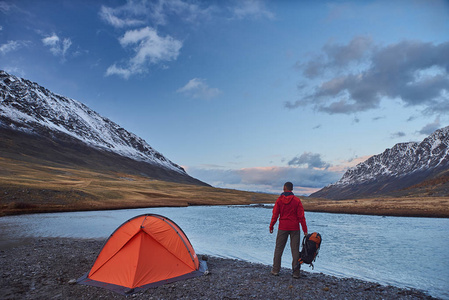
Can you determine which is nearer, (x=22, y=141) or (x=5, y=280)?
(x=5, y=280)

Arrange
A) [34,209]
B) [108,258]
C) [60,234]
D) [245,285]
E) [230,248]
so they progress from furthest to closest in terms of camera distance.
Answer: [34,209] < [60,234] < [230,248] < [108,258] < [245,285]

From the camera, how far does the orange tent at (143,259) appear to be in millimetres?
12484

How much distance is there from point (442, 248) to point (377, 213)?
153 feet

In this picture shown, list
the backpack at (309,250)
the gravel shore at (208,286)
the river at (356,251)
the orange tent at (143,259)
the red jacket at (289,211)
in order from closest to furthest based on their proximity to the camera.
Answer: the gravel shore at (208,286) → the orange tent at (143,259) → the backpack at (309,250) → the red jacket at (289,211) → the river at (356,251)

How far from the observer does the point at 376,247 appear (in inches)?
1032

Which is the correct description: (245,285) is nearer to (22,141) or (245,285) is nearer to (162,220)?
(162,220)

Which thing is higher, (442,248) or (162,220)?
(162,220)

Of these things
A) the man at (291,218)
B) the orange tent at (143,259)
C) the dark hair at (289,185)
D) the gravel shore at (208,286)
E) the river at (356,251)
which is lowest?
the river at (356,251)

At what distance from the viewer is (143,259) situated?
13.0 m

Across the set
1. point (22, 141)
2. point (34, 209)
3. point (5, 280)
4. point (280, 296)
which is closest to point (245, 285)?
point (280, 296)

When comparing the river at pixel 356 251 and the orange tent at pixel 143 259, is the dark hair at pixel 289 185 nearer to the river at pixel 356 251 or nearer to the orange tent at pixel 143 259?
the orange tent at pixel 143 259

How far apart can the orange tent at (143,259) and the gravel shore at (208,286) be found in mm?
672

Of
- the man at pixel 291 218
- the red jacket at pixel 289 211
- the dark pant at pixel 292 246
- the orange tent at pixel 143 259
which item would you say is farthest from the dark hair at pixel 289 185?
the orange tent at pixel 143 259

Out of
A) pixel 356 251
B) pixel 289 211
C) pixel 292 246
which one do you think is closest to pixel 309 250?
pixel 292 246
